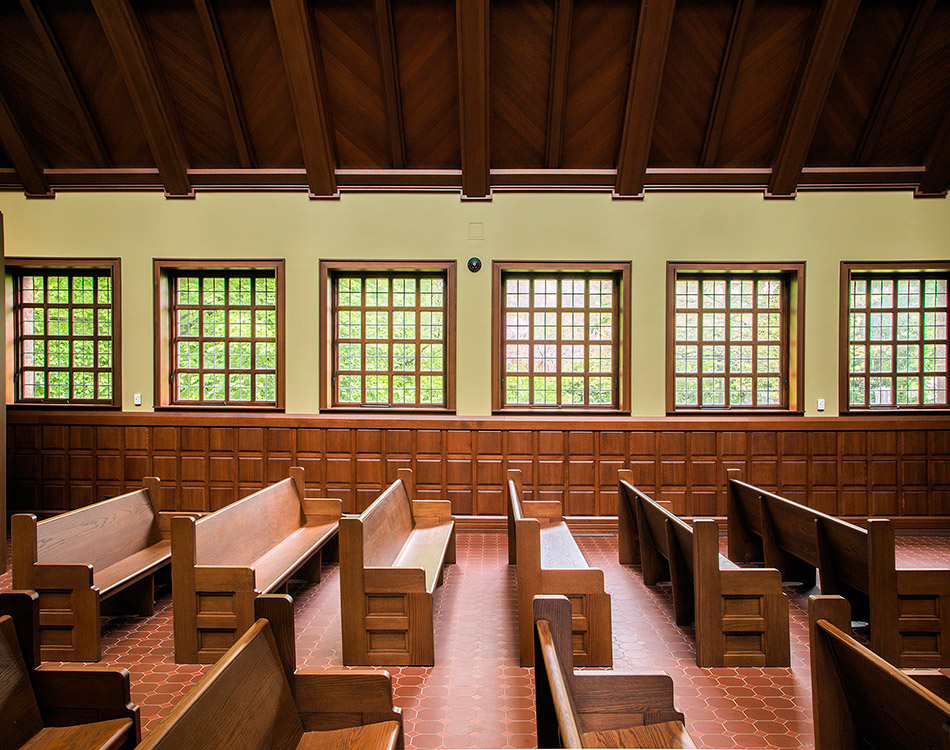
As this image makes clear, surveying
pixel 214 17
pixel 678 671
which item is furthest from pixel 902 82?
pixel 214 17

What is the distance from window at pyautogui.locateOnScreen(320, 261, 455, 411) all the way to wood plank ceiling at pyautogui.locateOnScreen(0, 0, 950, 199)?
1.08 m

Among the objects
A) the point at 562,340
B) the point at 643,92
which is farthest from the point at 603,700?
the point at 643,92

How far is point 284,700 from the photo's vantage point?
76.0 inches

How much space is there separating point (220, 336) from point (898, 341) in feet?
26.5

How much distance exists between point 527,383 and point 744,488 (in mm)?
2674

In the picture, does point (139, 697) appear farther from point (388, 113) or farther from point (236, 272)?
point (388, 113)

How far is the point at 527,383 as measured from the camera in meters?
6.76

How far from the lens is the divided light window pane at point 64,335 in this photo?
6875 millimetres

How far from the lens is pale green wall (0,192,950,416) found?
21.3 ft

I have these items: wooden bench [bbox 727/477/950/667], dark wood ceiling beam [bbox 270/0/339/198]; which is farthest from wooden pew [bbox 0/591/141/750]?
dark wood ceiling beam [bbox 270/0/339/198]

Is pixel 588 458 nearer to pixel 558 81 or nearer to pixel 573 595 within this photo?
pixel 573 595

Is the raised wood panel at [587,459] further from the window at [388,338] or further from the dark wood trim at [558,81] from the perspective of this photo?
the dark wood trim at [558,81]

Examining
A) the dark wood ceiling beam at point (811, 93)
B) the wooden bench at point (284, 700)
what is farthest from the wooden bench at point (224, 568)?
the dark wood ceiling beam at point (811, 93)

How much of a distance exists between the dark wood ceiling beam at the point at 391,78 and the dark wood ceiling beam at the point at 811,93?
4.14 m
